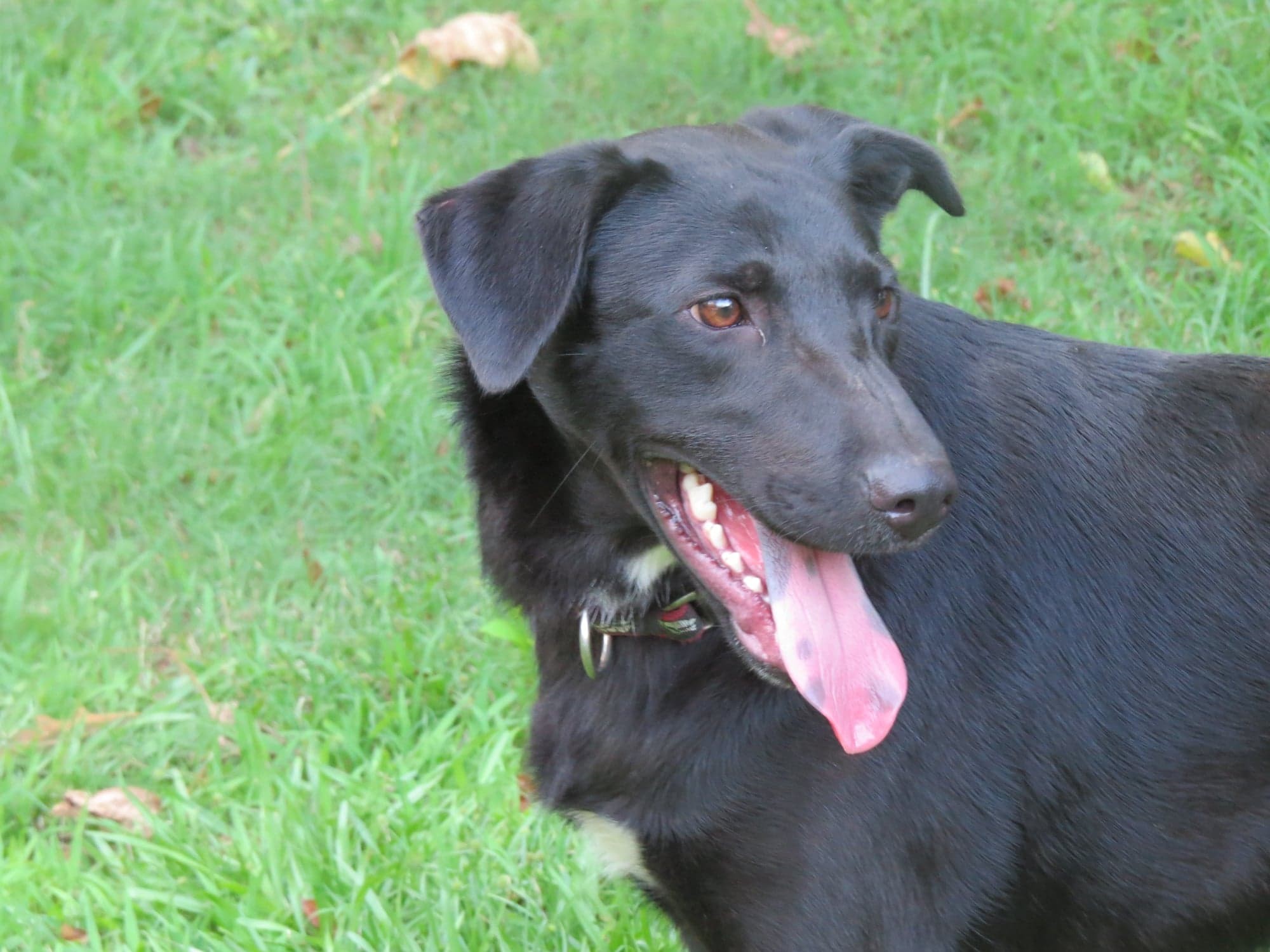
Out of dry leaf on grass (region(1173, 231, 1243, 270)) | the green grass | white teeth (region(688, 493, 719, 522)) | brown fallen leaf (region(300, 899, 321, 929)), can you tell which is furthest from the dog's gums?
dry leaf on grass (region(1173, 231, 1243, 270))

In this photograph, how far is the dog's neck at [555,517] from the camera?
7.89 feet

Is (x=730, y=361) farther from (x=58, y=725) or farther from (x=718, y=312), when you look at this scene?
(x=58, y=725)

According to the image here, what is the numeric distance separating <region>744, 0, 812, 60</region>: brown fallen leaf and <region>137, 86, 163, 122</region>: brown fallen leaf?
2.26 metres

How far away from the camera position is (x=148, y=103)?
215 inches

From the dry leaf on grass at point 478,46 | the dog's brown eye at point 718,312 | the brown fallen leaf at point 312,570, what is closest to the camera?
the dog's brown eye at point 718,312

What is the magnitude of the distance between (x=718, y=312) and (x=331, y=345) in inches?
93.3

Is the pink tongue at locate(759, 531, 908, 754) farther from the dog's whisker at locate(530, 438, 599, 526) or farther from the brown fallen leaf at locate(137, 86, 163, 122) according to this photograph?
the brown fallen leaf at locate(137, 86, 163, 122)

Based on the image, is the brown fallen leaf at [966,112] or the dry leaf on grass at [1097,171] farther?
the brown fallen leaf at [966,112]

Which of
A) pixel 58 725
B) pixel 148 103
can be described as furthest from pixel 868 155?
pixel 148 103

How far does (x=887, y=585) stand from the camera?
2.27 meters

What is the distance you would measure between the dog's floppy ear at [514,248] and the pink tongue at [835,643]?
0.49m

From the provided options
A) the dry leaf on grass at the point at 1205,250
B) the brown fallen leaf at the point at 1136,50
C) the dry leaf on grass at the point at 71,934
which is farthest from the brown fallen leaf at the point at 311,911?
the brown fallen leaf at the point at 1136,50

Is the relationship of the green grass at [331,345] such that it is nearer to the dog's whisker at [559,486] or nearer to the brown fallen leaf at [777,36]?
the brown fallen leaf at [777,36]

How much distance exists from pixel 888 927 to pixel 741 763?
326 millimetres
